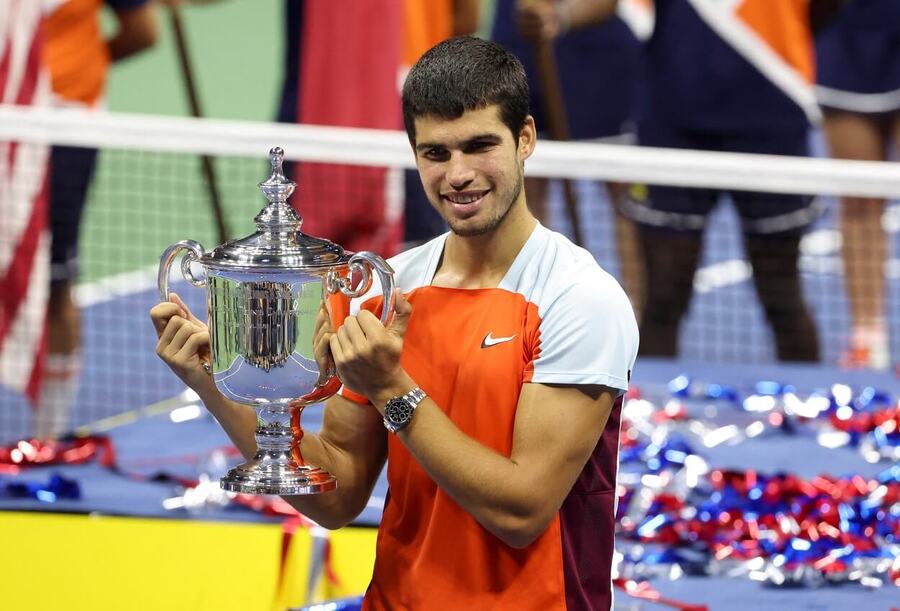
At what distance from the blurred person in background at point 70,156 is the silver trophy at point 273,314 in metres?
4.06

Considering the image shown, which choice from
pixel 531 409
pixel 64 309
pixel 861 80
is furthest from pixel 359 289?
pixel 861 80

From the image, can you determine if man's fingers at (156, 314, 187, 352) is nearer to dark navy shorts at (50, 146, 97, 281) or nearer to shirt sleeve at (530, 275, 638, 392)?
shirt sleeve at (530, 275, 638, 392)

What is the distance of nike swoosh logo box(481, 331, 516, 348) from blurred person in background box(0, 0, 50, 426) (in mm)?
4258

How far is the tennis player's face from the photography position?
8.73 ft

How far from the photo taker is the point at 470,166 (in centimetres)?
267

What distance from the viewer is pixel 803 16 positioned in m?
8.13

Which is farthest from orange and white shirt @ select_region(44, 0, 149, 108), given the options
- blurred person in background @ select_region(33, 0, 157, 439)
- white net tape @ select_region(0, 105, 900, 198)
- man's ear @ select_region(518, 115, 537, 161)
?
man's ear @ select_region(518, 115, 537, 161)

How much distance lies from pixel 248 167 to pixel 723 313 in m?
4.07

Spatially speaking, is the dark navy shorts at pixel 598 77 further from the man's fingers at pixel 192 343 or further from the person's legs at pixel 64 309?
the man's fingers at pixel 192 343

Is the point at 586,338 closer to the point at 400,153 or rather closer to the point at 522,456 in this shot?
the point at 522,456

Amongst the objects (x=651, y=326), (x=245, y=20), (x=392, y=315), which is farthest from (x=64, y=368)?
(x=245, y=20)

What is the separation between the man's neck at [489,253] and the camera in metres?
2.82

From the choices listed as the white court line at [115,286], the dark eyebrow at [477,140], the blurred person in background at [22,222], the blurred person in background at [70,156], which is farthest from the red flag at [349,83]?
the dark eyebrow at [477,140]

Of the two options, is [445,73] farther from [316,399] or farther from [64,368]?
[64,368]
